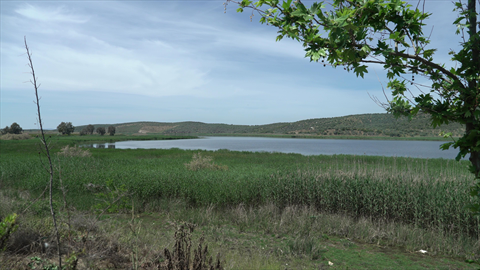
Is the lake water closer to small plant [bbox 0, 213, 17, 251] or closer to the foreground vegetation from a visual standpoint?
the foreground vegetation

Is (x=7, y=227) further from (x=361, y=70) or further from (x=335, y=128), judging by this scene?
(x=335, y=128)

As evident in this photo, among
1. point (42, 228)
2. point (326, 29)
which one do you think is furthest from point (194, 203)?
point (326, 29)

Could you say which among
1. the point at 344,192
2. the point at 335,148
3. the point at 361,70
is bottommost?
the point at 335,148

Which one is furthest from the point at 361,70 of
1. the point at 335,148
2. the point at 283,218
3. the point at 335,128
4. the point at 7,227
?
the point at 335,128

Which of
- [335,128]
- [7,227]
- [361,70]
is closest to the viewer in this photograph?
[361,70]

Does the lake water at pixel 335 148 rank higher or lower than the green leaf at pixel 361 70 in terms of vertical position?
lower

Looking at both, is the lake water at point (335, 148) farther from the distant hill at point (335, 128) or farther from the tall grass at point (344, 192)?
the tall grass at point (344, 192)

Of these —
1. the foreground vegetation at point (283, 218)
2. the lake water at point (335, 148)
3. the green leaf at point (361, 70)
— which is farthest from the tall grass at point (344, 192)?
the lake water at point (335, 148)

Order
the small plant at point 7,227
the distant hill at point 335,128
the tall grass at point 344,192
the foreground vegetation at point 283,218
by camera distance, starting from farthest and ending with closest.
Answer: the distant hill at point 335,128 → the tall grass at point 344,192 → the foreground vegetation at point 283,218 → the small plant at point 7,227

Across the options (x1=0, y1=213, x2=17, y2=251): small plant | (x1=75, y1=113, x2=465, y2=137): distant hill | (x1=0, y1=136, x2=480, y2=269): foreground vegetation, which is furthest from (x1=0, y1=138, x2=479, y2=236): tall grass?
(x1=75, y1=113, x2=465, y2=137): distant hill

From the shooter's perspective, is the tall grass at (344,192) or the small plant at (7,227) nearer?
the small plant at (7,227)

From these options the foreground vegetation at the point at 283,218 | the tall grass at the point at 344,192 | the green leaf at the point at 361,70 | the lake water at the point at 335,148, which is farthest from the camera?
the lake water at the point at 335,148

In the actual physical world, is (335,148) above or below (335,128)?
below

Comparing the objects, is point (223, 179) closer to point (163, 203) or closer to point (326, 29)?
point (163, 203)
